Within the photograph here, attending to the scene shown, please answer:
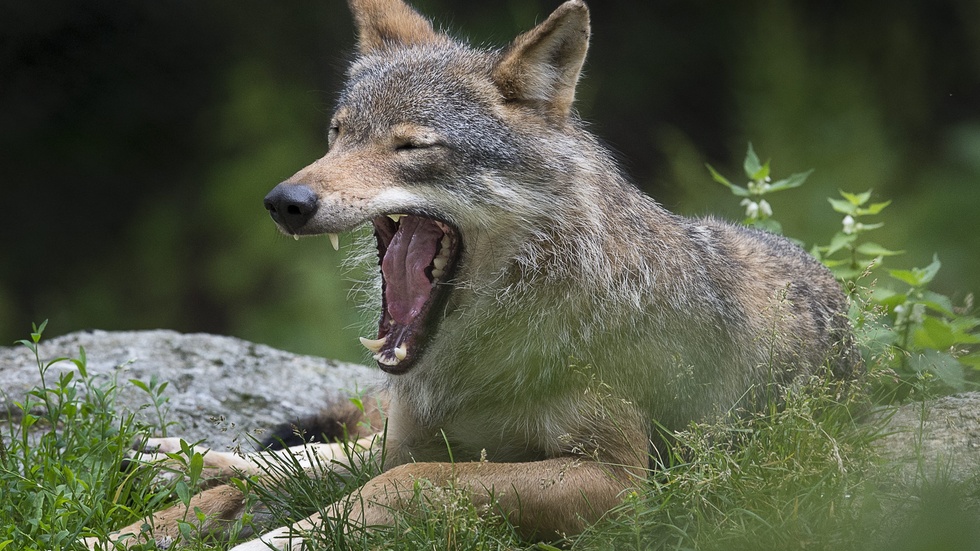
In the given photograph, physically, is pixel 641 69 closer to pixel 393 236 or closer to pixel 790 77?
pixel 790 77

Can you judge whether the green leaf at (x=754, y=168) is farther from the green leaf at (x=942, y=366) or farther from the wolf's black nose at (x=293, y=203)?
the wolf's black nose at (x=293, y=203)

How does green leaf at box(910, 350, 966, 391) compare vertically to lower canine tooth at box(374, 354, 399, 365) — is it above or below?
above

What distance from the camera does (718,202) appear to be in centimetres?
840

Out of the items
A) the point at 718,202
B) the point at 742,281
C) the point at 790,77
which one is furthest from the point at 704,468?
the point at 790,77

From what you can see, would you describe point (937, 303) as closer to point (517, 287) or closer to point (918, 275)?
point (918, 275)

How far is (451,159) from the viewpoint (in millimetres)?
4082

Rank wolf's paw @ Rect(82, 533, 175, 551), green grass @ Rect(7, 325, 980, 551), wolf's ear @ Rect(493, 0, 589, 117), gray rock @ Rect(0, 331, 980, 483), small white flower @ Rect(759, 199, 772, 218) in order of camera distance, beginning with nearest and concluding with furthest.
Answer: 1. green grass @ Rect(7, 325, 980, 551)
2. wolf's paw @ Rect(82, 533, 175, 551)
3. wolf's ear @ Rect(493, 0, 589, 117)
4. gray rock @ Rect(0, 331, 980, 483)
5. small white flower @ Rect(759, 199, 772, 218)

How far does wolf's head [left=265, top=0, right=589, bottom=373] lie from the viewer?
4043 mm

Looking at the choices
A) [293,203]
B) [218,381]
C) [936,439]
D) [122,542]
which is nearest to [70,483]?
[122,542]

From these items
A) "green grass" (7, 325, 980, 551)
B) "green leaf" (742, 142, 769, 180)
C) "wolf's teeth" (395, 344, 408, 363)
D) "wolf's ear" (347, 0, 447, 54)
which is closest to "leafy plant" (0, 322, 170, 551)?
"green grass" (7, 325, 980, 551)

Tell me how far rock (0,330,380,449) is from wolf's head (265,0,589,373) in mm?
1471

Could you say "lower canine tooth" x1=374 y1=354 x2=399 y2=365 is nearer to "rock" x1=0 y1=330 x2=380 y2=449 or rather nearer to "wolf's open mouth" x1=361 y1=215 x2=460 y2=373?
"wolf's open mouth" x1=361 y1=215 x2=460 y2=373

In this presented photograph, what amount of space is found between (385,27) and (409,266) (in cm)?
133

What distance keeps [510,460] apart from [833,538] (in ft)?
4.66
